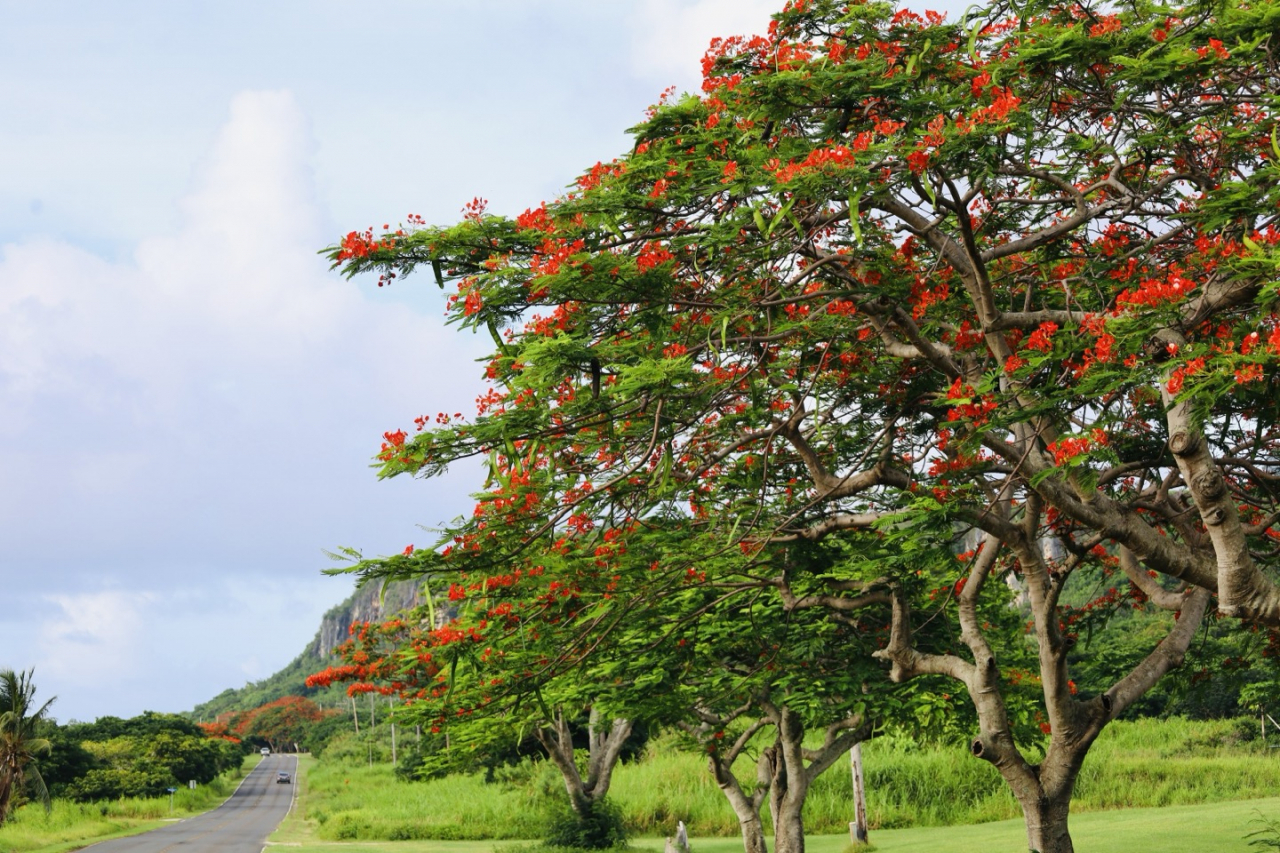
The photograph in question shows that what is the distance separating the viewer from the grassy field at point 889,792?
98.9ft

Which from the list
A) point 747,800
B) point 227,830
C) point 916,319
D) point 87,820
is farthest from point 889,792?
point 87,820

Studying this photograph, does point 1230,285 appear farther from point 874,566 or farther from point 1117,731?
point 1117,731

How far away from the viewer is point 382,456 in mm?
8141

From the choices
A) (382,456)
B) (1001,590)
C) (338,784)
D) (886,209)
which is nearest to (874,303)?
(886,209)

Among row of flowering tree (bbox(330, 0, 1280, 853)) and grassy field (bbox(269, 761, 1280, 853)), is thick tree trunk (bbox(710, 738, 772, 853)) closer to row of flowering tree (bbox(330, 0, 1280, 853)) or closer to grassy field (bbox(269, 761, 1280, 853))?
grassy field (bbox(269, 761, 1280, 853))

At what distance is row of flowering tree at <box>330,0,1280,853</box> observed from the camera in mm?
7750

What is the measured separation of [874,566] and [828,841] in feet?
59.5

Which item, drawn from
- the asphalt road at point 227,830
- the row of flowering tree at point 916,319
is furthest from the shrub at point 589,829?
the row of flowering tree at point 916,319

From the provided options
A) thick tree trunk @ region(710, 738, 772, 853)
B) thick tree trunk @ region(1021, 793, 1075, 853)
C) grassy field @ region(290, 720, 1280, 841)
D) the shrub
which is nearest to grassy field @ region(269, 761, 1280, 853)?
the shrub

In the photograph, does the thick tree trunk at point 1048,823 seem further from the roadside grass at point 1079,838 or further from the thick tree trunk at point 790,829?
the roadside grass at point 1079,838

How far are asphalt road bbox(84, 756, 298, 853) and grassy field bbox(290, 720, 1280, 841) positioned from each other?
2760 millimetres

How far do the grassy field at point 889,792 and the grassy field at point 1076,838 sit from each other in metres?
1.23

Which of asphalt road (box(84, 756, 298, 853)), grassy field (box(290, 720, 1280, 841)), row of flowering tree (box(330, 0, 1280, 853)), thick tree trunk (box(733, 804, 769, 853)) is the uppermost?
row of flowering tree (box(330, 0, 1280, 853))

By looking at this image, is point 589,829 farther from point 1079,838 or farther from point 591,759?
point 1079,838
